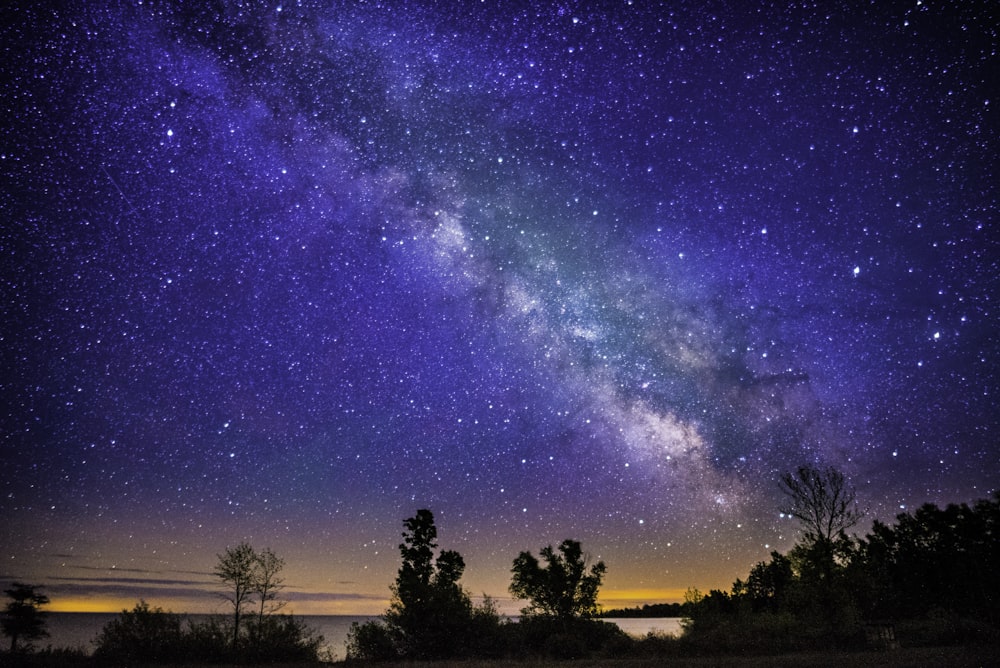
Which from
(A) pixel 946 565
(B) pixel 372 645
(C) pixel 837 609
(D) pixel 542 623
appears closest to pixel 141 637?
(B) pixel 372 645

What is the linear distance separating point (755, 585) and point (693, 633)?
49383 millimetres

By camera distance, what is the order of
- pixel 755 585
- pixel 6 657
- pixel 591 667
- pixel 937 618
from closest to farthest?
pixel 591 667 < pixel 6 657 < pixel 937 618 < pixel 755 585

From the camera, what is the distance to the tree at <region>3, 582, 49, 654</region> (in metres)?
42.0

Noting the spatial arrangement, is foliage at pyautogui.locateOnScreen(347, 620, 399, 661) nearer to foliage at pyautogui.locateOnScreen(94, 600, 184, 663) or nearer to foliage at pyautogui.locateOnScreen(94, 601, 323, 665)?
foliage at pyautogui.locateOnScreen(94, 601, 323, 665)

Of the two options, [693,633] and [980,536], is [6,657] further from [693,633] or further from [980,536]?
[980,536]

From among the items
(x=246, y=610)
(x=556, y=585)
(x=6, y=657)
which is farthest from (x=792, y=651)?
(x=6, y=657)

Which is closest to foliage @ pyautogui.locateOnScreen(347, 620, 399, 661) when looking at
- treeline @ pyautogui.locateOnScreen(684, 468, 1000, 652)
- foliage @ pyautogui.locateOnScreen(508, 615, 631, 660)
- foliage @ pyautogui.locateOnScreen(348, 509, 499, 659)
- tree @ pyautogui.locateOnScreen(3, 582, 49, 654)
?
foliage @ pyautogui.locateOnScreen(348, 509, 499, 659)

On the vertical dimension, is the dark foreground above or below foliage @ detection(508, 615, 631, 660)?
above

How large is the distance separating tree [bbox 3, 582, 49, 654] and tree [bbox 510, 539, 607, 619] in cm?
3916

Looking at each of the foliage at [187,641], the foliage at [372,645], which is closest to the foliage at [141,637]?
the foliage at [187,641]

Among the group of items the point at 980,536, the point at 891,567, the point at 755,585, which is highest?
the point at 980,536

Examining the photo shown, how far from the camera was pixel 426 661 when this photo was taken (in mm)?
26984

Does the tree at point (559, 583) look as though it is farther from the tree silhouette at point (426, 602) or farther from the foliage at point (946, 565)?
the foliage at point (946, 565)

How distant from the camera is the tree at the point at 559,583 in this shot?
33.1 m
